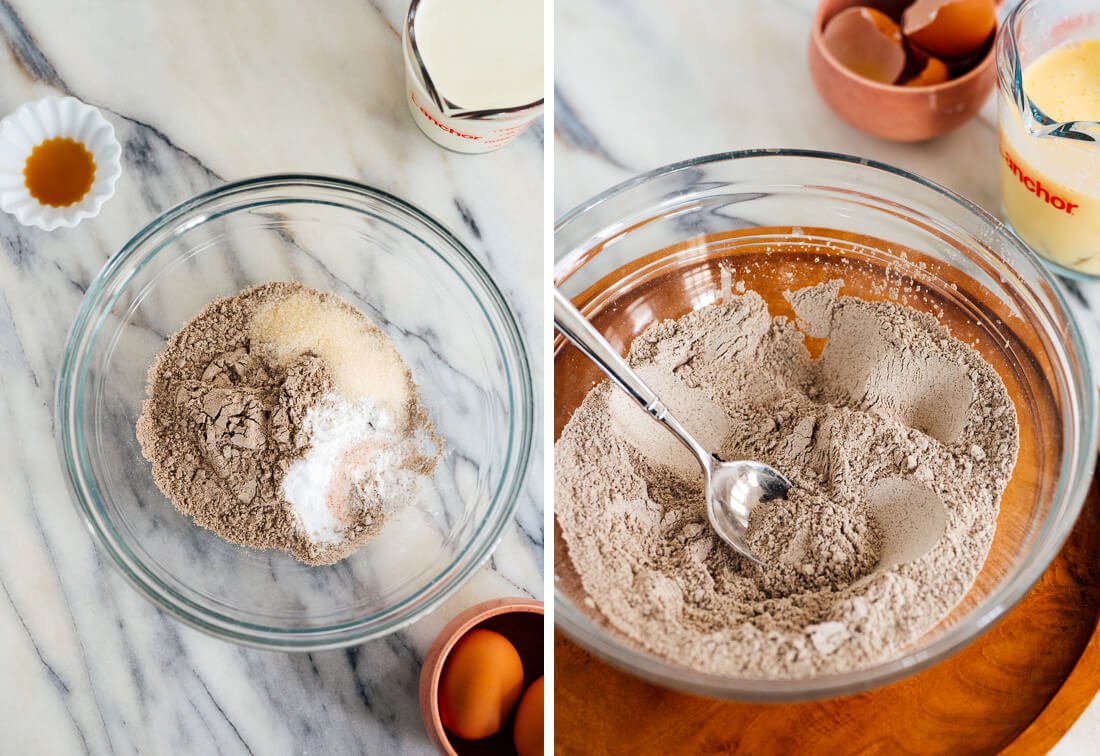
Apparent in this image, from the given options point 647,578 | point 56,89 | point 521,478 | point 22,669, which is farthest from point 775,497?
point 56,89

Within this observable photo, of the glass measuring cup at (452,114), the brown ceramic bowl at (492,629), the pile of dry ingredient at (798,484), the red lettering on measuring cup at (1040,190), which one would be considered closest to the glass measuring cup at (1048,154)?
the red lettering on measuring cup at (1040,190)

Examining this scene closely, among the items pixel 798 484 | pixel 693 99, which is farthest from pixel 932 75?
pixel 798 484

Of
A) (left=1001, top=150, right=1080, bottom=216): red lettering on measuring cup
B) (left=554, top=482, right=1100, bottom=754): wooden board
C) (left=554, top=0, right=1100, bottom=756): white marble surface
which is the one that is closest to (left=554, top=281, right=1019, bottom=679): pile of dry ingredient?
(left=554, top=482, right=1100, bottom=754): wooden board

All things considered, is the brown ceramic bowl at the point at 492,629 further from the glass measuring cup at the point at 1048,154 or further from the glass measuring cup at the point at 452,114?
the glass measuring cup at the point at 1048,154

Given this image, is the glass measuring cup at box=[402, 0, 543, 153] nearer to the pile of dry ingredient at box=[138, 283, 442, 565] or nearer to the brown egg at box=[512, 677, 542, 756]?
the pile of dry ingredient at box=[138, 283, 442, 565]

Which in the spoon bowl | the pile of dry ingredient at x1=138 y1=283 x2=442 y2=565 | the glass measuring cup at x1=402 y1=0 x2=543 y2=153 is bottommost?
the spoon bowl

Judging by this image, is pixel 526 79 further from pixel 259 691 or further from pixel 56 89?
pixel 259 691
